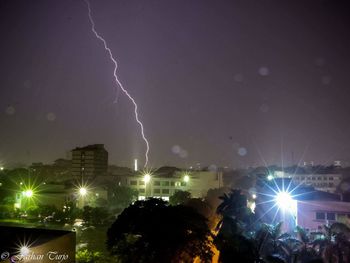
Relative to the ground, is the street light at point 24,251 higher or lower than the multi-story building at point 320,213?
lower

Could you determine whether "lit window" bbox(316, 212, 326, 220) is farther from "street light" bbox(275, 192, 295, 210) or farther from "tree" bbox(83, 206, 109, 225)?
"tree" bbox(83, 206, 109, 225)

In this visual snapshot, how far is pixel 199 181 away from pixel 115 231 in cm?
3716

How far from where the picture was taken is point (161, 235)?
42.4 feet

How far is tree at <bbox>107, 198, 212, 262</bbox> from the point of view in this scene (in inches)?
504

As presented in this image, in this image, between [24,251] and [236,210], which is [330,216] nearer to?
[236,210]

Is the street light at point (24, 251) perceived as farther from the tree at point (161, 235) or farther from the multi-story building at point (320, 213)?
the multi-story building at point (320, 213)

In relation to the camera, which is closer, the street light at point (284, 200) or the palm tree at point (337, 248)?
the palm tree at point (337, 248)

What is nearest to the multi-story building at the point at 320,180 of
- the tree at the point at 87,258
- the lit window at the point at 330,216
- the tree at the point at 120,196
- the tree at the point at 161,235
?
the tree at the point at 120,196

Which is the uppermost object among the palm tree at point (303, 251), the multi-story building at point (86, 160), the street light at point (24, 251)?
the multi-story building at point (86, 160)

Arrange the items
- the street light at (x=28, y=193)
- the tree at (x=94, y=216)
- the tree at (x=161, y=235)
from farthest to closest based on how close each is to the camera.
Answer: the street light at (x=28, y=193), the tree at (x=94, y=216), the tree at (x=161, y=235)

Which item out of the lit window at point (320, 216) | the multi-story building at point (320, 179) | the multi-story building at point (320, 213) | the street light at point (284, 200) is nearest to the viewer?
the multi-story building at point (320, 213)

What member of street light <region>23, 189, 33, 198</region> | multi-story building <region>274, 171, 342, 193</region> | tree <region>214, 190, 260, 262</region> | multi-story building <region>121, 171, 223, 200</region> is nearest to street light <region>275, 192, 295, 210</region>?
tree <region>214, 190, 260, 262</region>

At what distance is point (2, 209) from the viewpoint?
29.1m

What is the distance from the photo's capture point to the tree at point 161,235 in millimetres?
12812
